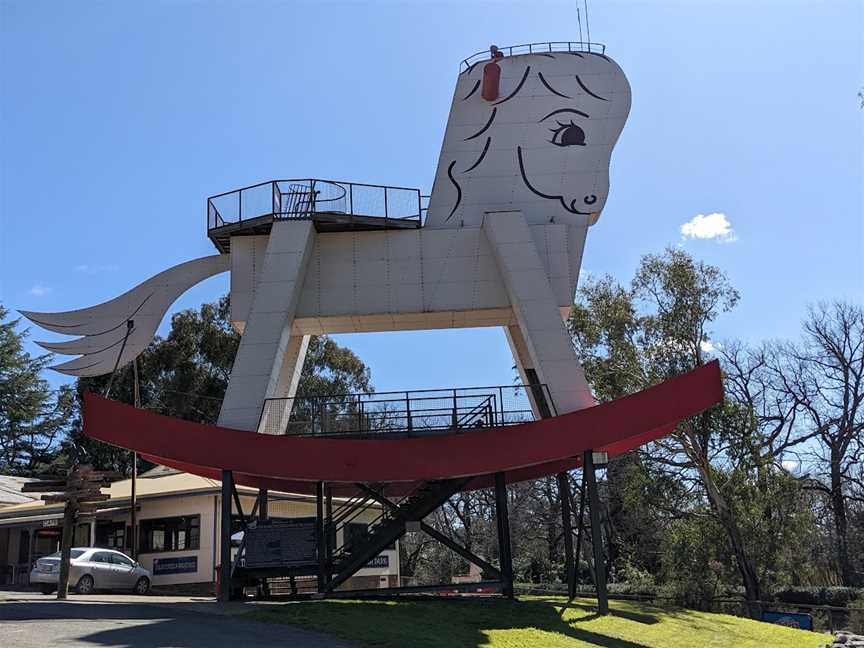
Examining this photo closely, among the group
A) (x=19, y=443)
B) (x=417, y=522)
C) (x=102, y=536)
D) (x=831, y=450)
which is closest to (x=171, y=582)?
(x=102, y=536)

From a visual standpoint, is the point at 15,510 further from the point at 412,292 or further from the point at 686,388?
the point at 686,388

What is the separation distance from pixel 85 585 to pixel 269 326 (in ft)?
29.1

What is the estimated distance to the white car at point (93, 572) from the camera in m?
22.3

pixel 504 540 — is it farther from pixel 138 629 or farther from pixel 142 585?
pixel 142 585

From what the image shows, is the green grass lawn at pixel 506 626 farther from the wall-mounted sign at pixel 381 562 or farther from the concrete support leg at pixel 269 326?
the wall-mounted sign at pixel 381 562

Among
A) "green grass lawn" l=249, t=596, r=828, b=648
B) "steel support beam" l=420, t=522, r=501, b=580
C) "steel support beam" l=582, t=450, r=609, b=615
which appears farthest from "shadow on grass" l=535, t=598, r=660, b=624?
"steel support beam" l=420, t=522, r=501, b=580

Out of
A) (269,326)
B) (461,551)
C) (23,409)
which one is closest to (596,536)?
(461,551)

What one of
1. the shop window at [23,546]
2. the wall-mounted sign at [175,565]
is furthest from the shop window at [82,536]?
the wall-mounted sign at [175,565]

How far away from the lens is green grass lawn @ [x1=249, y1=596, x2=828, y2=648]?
1334cm

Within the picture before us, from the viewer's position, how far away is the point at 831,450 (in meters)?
42.5

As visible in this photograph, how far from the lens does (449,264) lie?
2288cm

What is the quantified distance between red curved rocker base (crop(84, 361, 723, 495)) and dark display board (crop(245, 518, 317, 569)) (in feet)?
4.82

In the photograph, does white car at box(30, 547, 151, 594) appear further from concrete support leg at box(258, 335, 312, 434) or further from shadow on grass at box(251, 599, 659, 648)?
shadow on grass at box(251, 599, 659, 648)

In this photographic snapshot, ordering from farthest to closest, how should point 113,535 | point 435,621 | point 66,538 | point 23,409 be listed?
point 23,409, point 113,535, point 66,538, point 435,621
